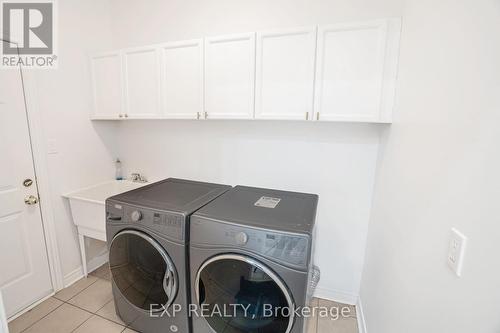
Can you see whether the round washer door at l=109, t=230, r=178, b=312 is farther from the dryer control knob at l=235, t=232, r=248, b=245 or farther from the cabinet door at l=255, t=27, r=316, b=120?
the cabinet door at l=255, t=27, r=316, b=120

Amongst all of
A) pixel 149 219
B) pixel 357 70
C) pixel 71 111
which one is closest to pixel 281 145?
pixel 357 70

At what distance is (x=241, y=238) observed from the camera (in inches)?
48.2

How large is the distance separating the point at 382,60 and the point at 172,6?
193 cm

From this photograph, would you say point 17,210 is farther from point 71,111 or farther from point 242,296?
point 242,296

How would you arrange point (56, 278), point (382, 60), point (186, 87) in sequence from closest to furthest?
point (382, 60) < point (186, 87) < point (56, 278)

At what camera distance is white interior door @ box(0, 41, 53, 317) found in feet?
5.55

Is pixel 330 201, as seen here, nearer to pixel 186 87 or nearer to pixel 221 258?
pixel 221 258

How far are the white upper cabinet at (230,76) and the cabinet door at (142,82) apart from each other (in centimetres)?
51

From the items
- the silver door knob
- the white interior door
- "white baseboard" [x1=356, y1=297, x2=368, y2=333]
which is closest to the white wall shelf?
the white interior door

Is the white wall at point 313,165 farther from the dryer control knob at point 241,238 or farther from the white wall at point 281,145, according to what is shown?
the dryer control knob at point 241,238

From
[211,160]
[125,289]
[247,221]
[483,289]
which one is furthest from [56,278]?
[483,289]

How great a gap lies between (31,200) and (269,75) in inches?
85.6

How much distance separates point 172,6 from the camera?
2139 millimetres

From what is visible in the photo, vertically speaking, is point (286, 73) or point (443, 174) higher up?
point (286, 73)
